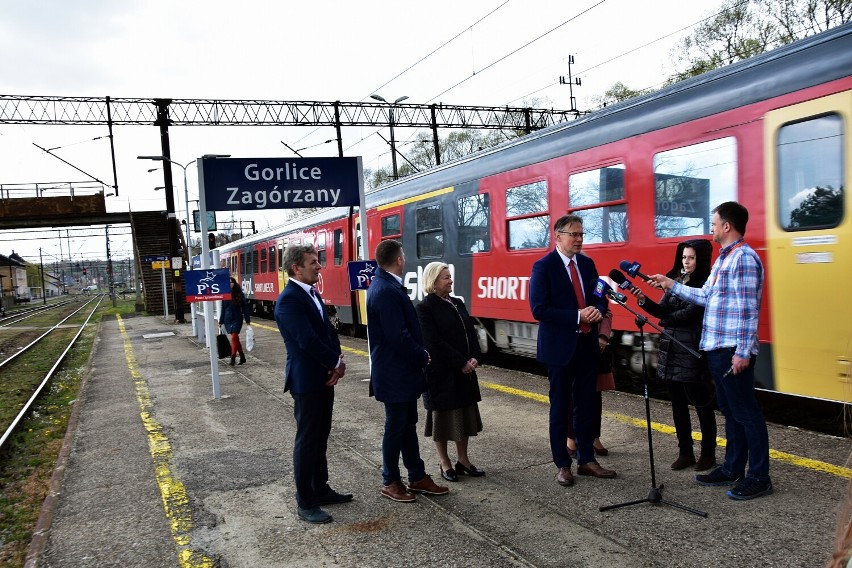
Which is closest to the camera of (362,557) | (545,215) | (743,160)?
(362,557)

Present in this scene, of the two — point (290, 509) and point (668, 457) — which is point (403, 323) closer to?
point (290, 509)

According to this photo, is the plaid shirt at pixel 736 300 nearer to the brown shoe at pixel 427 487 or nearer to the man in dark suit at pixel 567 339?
the man in dark suit at pixel 567 339

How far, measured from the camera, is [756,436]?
4246 mm

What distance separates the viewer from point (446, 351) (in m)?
4.80

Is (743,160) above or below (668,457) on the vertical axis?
above

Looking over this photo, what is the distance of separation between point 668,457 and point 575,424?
939mm

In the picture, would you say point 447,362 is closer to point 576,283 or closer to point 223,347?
point 576,283

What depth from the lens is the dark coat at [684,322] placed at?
4766mm

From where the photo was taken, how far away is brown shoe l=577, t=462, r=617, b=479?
482 centimetres

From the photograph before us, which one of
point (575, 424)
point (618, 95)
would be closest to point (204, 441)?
point (575, 424)

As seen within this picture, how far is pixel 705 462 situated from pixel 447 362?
1.99m

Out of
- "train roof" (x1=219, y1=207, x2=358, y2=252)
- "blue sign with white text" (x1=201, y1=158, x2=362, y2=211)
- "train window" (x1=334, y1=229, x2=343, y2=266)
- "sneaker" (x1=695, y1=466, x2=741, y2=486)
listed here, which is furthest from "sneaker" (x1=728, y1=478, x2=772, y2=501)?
"train window" (x1=334, y1=229, x2=343, y2=266)

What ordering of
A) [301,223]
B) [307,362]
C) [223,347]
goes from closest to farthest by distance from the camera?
[307,362] → [223,347] → [301,223]

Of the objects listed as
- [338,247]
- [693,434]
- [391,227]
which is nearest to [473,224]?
[391,227]
